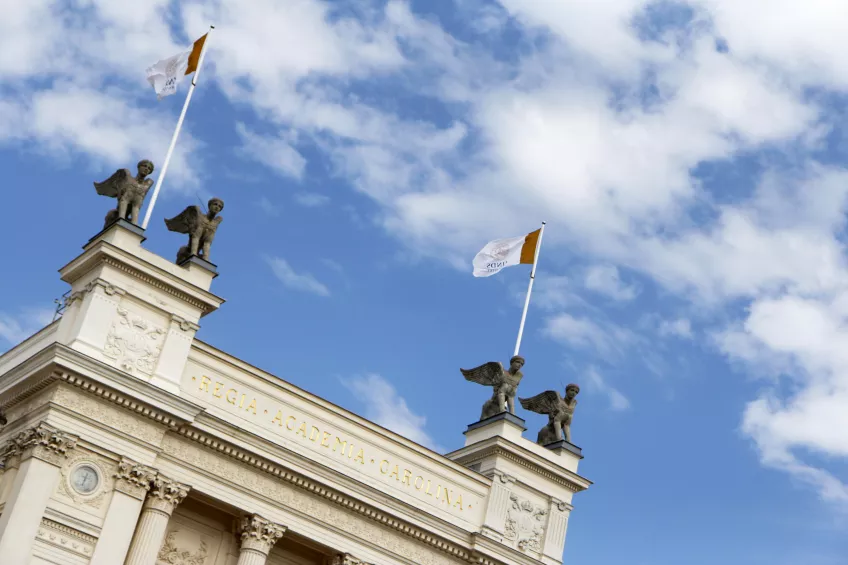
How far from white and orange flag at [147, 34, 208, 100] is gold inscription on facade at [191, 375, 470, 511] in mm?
9855

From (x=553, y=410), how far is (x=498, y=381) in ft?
7.49

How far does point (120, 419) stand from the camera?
1344 inches

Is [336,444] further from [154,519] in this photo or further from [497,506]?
[154,519]

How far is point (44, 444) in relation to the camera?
32.4 m

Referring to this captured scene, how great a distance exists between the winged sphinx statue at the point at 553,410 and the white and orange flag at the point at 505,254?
4.97m

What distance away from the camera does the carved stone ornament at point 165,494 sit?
3434cm

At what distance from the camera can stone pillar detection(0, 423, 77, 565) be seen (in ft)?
103

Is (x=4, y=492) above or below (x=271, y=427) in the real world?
below

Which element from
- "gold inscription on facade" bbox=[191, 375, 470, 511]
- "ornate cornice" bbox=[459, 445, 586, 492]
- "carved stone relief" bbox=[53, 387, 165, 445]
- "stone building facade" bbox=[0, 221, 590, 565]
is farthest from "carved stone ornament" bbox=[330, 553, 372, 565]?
"carved stone relief" bbox=[53, 387, 165, 445]

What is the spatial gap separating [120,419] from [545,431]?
54.5ft

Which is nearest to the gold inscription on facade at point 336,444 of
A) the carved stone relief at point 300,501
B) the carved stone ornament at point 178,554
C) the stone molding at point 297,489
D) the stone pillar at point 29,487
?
the stone molding at point 297,489

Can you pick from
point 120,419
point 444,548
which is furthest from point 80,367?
point 444,548

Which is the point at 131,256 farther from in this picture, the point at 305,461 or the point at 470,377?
the point at 470,377

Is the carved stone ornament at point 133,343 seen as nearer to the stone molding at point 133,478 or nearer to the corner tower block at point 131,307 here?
the corner tower block at point 131,307
